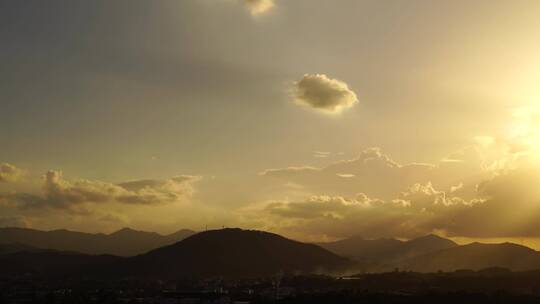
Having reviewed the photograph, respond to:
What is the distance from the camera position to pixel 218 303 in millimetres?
194250

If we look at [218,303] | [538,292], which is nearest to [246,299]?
[218,303]

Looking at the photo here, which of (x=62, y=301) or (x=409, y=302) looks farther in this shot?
(x=62, y=301)

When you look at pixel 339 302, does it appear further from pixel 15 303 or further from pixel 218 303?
pixel 15 303

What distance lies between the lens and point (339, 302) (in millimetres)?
162875

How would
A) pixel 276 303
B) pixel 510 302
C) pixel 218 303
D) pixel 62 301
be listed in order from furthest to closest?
1. pixel 218 303
2. pixel 62 301
3. pixel 276 303
4. pixel 510 302

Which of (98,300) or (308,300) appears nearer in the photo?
(308,300)

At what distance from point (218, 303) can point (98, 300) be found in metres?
36.3

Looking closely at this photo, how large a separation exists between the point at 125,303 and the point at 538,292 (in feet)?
414

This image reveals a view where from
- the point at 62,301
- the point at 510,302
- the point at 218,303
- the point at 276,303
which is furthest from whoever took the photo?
the point at 218,303

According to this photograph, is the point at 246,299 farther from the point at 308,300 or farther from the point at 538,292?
the point at 538,292

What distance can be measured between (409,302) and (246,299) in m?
60.1

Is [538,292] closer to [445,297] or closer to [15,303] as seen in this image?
[445,297]

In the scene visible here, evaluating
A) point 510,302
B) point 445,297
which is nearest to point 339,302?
point 445,297

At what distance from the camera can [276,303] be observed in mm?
168875
